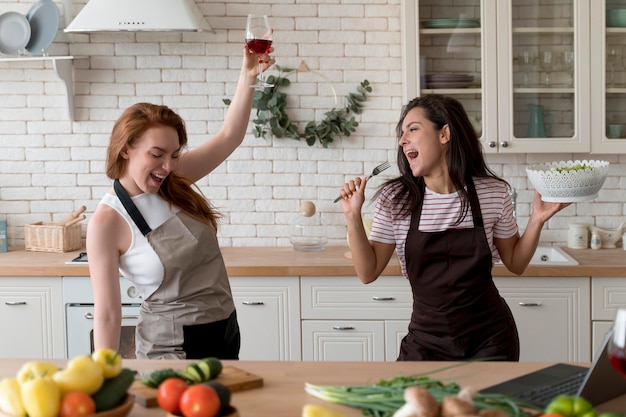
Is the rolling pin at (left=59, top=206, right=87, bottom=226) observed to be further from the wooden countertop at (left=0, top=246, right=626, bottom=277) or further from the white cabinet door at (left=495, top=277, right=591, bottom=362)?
the white cabinet door at (left=495, top=277, right=591, bottom=362)

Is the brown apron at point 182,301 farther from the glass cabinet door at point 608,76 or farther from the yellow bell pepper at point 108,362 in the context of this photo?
the glass cabinet door at point 608,76

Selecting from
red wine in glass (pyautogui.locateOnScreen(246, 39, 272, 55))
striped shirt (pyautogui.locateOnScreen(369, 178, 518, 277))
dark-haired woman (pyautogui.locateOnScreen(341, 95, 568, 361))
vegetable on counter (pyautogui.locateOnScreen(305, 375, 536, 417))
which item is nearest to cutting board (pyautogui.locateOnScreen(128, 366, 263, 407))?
vegetable on counter (pyautogui.locateOnScreen(305, 375, 536, 417))

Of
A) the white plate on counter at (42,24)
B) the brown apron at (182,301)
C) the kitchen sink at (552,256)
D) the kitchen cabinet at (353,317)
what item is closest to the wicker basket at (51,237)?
the white plate on counter at (42,24)

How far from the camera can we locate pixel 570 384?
224 cm

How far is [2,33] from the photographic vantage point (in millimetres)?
4816

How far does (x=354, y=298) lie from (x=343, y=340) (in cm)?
21

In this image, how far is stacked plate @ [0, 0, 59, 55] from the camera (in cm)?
478

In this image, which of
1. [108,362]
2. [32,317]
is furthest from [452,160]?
[32,317]

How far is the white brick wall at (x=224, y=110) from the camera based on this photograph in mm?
4914

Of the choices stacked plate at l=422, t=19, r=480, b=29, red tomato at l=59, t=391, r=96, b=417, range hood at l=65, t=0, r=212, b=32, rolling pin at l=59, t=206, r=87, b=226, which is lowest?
red tomato at l=59, t=391, r=96, b=417

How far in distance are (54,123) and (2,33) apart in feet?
1.73

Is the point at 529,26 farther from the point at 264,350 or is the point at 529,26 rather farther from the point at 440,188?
the point at 264,350

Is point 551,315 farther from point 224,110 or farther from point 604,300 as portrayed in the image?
point 224,110

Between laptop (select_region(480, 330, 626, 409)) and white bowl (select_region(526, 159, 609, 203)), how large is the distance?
45.0 inches
